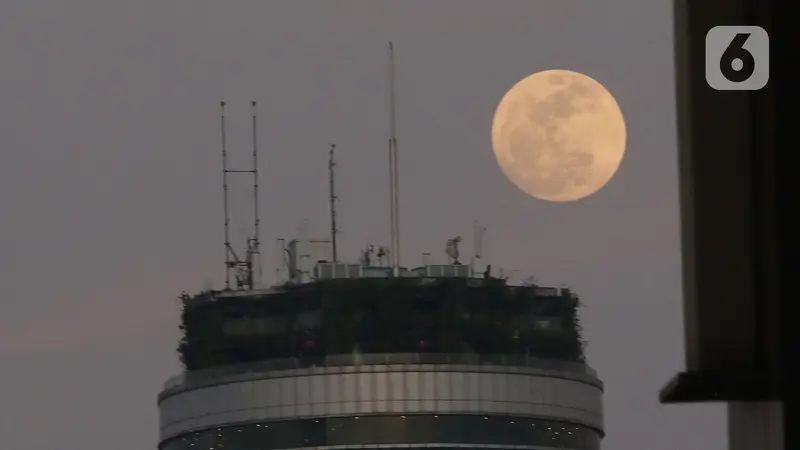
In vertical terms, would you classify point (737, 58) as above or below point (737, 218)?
above

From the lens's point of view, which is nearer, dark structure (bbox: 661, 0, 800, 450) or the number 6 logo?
dark structure (bbox: 661, 0, 800, 450)

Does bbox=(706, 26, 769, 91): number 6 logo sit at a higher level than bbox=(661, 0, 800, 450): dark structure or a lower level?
higher

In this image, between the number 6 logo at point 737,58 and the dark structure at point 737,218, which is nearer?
the dark structure at point 737,218

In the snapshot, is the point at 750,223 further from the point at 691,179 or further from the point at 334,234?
the point at 334,234

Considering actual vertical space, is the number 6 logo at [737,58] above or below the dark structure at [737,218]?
above

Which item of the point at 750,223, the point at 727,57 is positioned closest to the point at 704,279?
the point at 750,223
